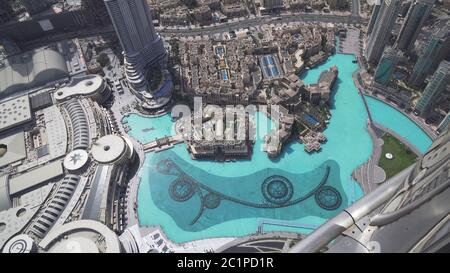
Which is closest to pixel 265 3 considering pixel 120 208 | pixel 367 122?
pixel 367 122

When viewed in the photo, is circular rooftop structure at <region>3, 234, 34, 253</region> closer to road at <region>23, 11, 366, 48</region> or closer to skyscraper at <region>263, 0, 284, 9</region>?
road at <region>23, 11, 366, 48</region>

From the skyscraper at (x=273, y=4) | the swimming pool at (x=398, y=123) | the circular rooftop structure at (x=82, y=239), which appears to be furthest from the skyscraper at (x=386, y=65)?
A: the circular rooftop structure at (x=82, y=239)

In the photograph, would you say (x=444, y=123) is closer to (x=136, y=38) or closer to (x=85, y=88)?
(x=136, y=38)

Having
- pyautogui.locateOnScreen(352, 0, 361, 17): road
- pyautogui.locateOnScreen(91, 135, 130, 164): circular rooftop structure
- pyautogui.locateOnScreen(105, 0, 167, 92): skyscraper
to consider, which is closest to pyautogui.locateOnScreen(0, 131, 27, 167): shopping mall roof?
pyautogui.locateOnScreen(91, 135, 130, 164): circular rooftop structure

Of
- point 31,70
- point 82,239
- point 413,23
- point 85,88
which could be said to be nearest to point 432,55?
point 413,23

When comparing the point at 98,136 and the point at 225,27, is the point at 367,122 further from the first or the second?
the point at 98,136

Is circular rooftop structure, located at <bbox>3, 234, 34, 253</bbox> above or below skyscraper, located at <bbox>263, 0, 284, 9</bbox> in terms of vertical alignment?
below
